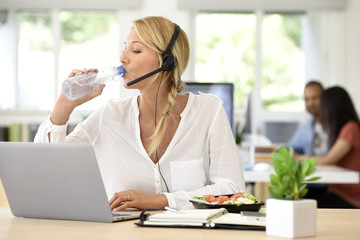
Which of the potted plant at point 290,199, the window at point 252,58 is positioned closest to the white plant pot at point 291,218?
the potted plant at point 290,199

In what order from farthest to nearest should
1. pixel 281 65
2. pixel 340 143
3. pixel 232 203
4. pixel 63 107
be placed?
pixel 281 65
pixel 340 143
pixel 63 107
pixel 232 203

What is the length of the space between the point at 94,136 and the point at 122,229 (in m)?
0.78

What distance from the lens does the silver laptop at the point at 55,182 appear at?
129cm

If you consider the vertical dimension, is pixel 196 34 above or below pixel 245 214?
above

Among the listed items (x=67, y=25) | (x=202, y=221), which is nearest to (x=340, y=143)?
(x=202, y=221)

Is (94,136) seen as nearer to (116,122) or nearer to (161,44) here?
(116,122)

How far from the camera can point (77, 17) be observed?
6.73 m

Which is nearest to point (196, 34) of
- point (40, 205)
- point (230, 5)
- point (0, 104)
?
point (230, 5)

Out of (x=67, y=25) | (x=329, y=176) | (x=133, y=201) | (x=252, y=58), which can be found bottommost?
(x=329, y=176)

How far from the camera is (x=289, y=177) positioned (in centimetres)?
112

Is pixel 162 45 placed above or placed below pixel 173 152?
above

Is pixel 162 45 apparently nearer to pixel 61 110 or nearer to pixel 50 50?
pixel 61 110

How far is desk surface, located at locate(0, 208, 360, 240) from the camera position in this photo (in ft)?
3.81

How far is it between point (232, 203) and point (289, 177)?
329 mm
